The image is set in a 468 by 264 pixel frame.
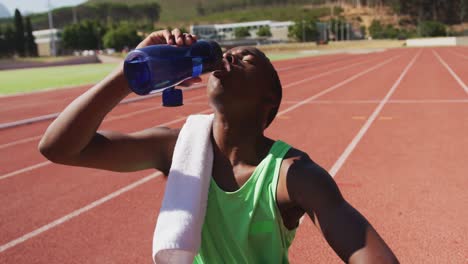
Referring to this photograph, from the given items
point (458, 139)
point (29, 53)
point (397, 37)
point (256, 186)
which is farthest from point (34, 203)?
point (397, 37)

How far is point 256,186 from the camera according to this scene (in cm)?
155

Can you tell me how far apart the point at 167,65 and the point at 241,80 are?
0.22 meters

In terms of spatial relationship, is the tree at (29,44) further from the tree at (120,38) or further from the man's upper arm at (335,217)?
the man's upper arm at (335,217)

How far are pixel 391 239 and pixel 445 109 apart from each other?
7849 millimetres

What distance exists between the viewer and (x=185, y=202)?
157 centimetres

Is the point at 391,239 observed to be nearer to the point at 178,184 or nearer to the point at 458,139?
the point at 178,184

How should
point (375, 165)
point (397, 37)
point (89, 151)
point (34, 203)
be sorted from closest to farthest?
point (89, 151)
point (34, 203)
point (375, 165)
point (397, 37)

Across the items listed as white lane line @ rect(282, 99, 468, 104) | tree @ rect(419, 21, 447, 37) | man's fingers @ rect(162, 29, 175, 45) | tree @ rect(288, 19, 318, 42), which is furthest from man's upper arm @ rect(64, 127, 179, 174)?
tree @ rect(288, 19, 318, 42)

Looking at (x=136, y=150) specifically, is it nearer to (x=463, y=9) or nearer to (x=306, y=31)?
(x=306, y=31)

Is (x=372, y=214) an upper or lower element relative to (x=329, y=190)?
lower

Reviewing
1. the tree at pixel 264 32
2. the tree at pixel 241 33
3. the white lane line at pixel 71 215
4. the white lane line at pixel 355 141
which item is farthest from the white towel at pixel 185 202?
the tree at pixel 241 33

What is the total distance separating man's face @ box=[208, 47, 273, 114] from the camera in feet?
4.92

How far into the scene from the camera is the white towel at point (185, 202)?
5.01 ft

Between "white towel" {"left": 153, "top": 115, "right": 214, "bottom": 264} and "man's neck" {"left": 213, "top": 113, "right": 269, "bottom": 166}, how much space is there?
5 cm
